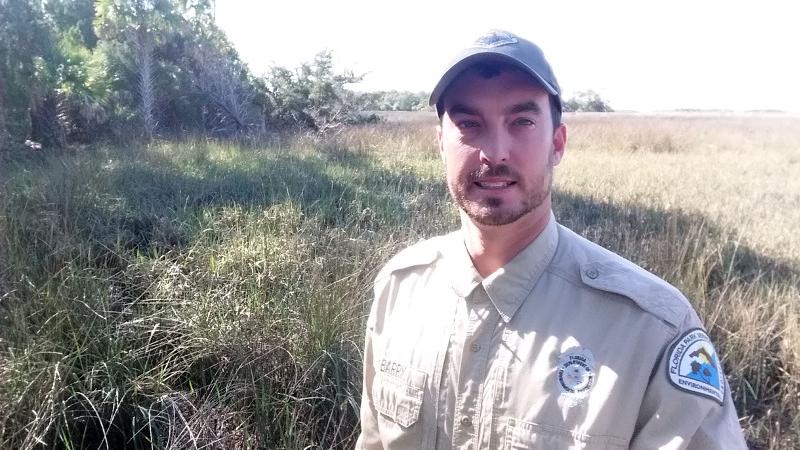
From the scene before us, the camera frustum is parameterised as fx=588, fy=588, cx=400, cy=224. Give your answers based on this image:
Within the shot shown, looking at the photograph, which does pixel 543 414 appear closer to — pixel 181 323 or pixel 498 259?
pixel 498 259

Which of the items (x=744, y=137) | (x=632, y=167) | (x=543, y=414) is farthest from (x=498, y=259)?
(x=744, y=137)

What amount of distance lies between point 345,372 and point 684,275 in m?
2.63

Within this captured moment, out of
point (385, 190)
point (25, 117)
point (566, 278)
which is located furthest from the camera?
point (25, 117)

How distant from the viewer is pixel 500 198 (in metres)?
1.41

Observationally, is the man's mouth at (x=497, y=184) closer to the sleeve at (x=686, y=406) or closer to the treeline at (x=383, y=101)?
the sleeve at (x=686, y=406)

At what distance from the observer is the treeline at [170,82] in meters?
12.0

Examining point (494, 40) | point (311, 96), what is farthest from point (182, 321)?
point (311, 96)

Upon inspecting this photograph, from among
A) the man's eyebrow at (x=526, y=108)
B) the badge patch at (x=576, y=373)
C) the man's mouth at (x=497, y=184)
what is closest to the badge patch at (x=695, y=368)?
the badge patch at (x=576, y=373)

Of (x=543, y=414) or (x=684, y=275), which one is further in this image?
(x=684, y=275)

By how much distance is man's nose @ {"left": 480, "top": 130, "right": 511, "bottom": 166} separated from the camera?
1410 millimetres

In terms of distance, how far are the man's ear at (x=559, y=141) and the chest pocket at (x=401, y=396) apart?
2.17 feet

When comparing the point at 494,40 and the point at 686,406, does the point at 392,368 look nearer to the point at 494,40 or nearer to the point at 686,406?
the point at 686,406

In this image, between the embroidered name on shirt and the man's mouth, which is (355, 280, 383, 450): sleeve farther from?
the man's mouth

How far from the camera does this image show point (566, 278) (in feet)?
4.64
